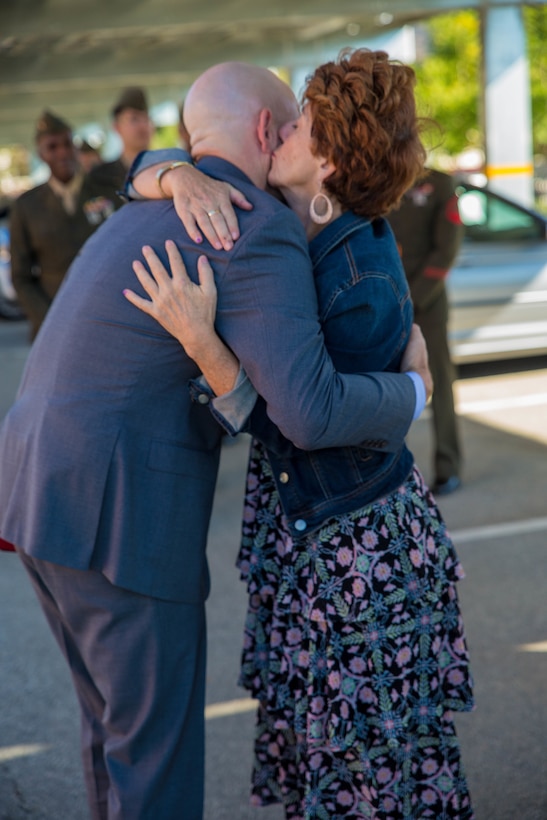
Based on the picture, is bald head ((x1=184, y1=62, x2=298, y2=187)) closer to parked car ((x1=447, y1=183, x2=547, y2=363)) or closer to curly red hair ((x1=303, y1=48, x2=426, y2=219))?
curly red hair ((x1=303, y1=48, x2=426, y2=219))

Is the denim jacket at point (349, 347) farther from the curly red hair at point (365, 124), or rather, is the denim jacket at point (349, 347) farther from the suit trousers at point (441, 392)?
the suit trousers at point (441, 392)

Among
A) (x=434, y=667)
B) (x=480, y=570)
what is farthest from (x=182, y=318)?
(x=480, y=570)

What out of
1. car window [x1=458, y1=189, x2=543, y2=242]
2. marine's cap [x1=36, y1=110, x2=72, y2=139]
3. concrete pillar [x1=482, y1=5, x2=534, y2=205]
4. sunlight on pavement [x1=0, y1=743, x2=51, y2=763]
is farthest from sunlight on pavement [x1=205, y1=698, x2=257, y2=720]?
concrete pillar [x1=482, y1=5, x2=534, y2=205]

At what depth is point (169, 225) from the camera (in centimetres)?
204

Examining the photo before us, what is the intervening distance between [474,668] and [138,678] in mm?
1899

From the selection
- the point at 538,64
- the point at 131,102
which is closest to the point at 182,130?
the point at 131,102

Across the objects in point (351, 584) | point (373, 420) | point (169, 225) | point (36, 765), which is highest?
point (169, 225)

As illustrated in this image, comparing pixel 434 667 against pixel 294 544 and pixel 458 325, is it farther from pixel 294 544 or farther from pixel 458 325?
pixel 458 325

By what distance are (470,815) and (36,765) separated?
1.47 meters

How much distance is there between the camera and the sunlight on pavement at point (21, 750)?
3294mm

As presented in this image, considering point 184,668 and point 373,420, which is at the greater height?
point 373,420

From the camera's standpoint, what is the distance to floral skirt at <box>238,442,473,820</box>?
86.5 inches

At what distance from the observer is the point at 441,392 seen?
19.7ft

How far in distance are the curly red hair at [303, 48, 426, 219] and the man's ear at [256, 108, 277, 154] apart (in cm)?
9
